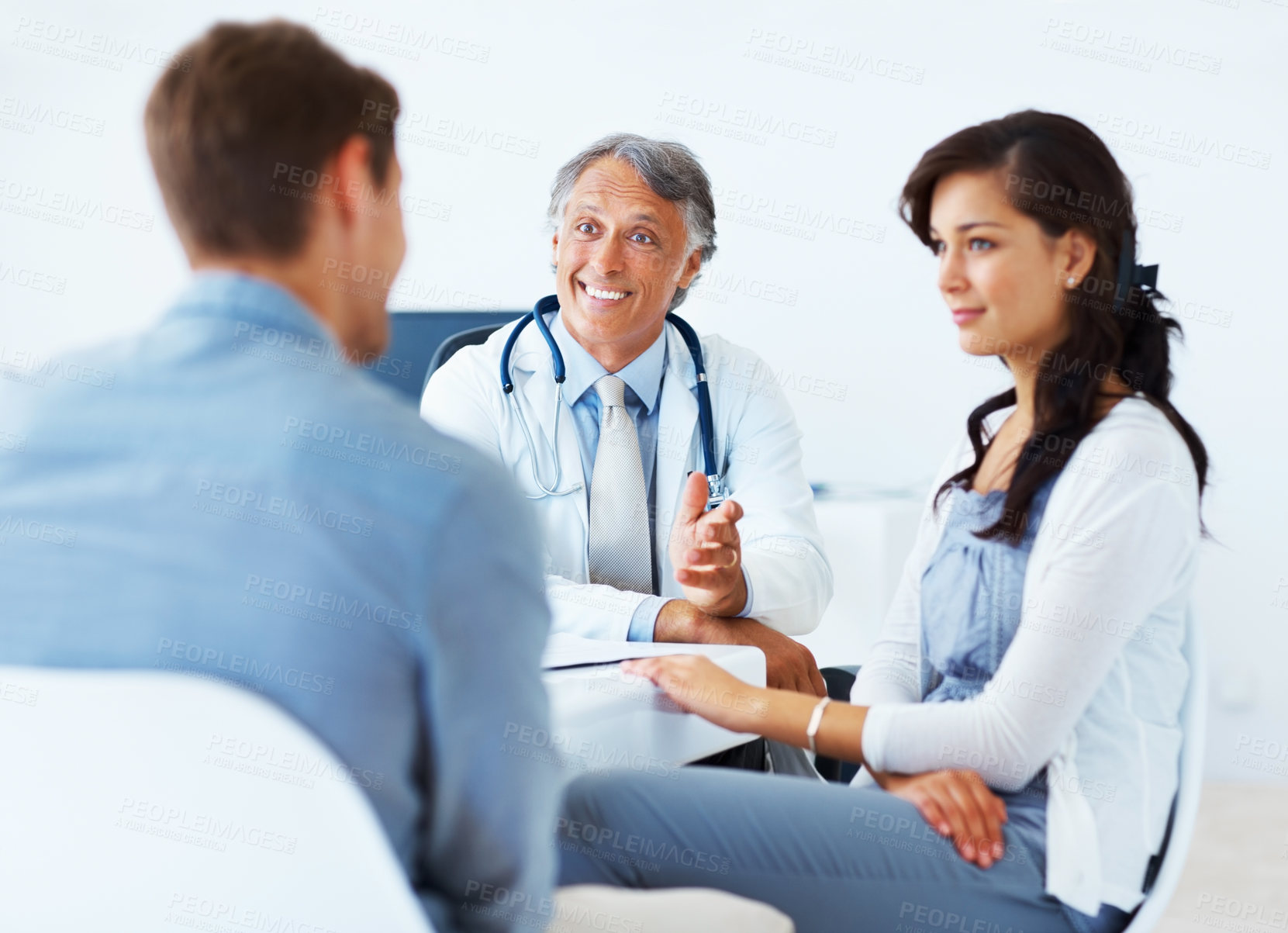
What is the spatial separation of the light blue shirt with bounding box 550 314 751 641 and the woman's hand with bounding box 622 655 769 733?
27.6 inches

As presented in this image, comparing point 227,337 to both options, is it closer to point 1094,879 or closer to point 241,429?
point 241,429

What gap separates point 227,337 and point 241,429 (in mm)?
81

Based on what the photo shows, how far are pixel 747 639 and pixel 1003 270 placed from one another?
2.23 feet

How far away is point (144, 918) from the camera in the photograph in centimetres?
61

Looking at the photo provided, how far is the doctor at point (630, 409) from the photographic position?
1.83 m

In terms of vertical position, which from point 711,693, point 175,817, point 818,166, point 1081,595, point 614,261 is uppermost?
point 818,166

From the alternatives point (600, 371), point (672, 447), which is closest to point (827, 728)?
point (672, 447)

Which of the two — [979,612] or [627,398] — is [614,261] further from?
[979,612]

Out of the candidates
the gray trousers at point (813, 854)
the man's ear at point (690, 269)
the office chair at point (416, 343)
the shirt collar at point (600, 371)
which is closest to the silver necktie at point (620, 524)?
the shirt collar at point (600, 371)

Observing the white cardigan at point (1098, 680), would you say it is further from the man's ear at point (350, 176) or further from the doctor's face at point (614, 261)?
the doctor's face at point (614, 261)

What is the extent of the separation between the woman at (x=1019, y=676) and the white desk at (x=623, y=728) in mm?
25

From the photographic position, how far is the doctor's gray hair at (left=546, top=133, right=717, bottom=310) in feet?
6.39

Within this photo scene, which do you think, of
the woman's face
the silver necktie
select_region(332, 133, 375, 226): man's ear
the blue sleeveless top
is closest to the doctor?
the silver necktie

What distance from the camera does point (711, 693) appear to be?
1132mm
